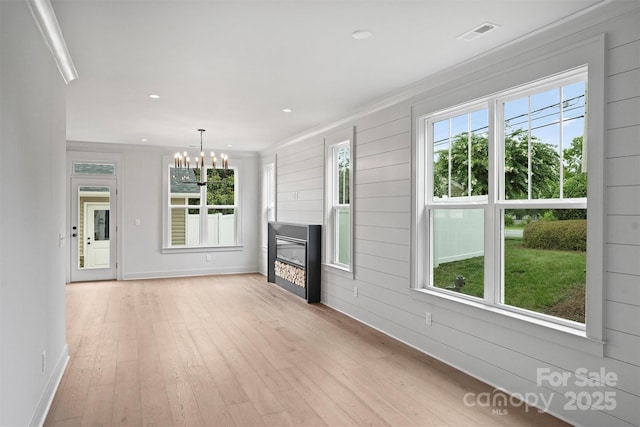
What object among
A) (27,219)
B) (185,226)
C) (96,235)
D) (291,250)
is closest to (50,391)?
(27,219)

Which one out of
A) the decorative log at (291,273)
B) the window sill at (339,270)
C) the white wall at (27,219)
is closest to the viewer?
the white wall at (27,219)

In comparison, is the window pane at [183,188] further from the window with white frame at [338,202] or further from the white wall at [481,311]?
the white wall at [481,311]

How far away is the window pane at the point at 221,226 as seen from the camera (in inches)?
347

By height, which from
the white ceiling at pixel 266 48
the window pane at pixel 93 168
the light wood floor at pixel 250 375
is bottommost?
the light wood floor at pixel 250 375

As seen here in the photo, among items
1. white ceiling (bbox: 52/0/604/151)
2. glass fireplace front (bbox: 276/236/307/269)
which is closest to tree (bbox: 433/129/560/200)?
white ceiling (bbox: 52/0/604/151)

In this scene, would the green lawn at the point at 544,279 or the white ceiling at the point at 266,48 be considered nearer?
the white ceiling at the point at 266,48

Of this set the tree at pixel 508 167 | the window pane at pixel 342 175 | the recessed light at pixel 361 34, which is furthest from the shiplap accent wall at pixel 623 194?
the window pane at pixel 342 175

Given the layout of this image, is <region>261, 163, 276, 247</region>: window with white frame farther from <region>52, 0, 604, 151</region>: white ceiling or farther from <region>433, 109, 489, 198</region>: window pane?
<region>433, 109, 489, 198</region>: window pane

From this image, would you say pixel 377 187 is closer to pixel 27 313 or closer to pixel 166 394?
pixel 166 394

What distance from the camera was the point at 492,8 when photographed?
260cm

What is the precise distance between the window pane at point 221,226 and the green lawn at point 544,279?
624 cm

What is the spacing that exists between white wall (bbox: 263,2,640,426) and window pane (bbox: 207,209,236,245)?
11.7 ft

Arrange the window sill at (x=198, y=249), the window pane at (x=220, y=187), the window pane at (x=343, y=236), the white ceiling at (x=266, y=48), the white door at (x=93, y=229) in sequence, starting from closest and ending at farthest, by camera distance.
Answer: the white ceiling at (x=266, y=48)
the window pane at (x=343, y=236)
the white door at (x=93, y=229)
the window sill at (x=198, y=249)
the window pane at (x=220, y=187)

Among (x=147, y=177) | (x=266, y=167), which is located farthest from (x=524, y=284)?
(x=147, y=177)
